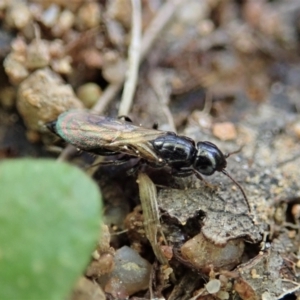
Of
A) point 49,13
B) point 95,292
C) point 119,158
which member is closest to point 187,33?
point 49,13

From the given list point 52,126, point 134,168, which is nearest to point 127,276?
point 134,168

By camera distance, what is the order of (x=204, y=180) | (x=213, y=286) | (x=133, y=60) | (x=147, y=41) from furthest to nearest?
(x=147, y=41)
(x=133, y=60)
(x=204, y=180)
(x=213, y=286)

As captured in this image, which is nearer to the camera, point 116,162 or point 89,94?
point 116,162

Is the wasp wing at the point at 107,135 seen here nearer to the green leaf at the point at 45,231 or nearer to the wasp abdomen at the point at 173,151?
the wasp abdomen at the point at 173,151

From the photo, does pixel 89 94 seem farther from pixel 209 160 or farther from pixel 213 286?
pixel 213 286

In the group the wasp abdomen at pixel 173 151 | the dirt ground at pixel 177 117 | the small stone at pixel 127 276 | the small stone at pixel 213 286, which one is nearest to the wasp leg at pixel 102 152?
the dirt ground at pixel 177 117
